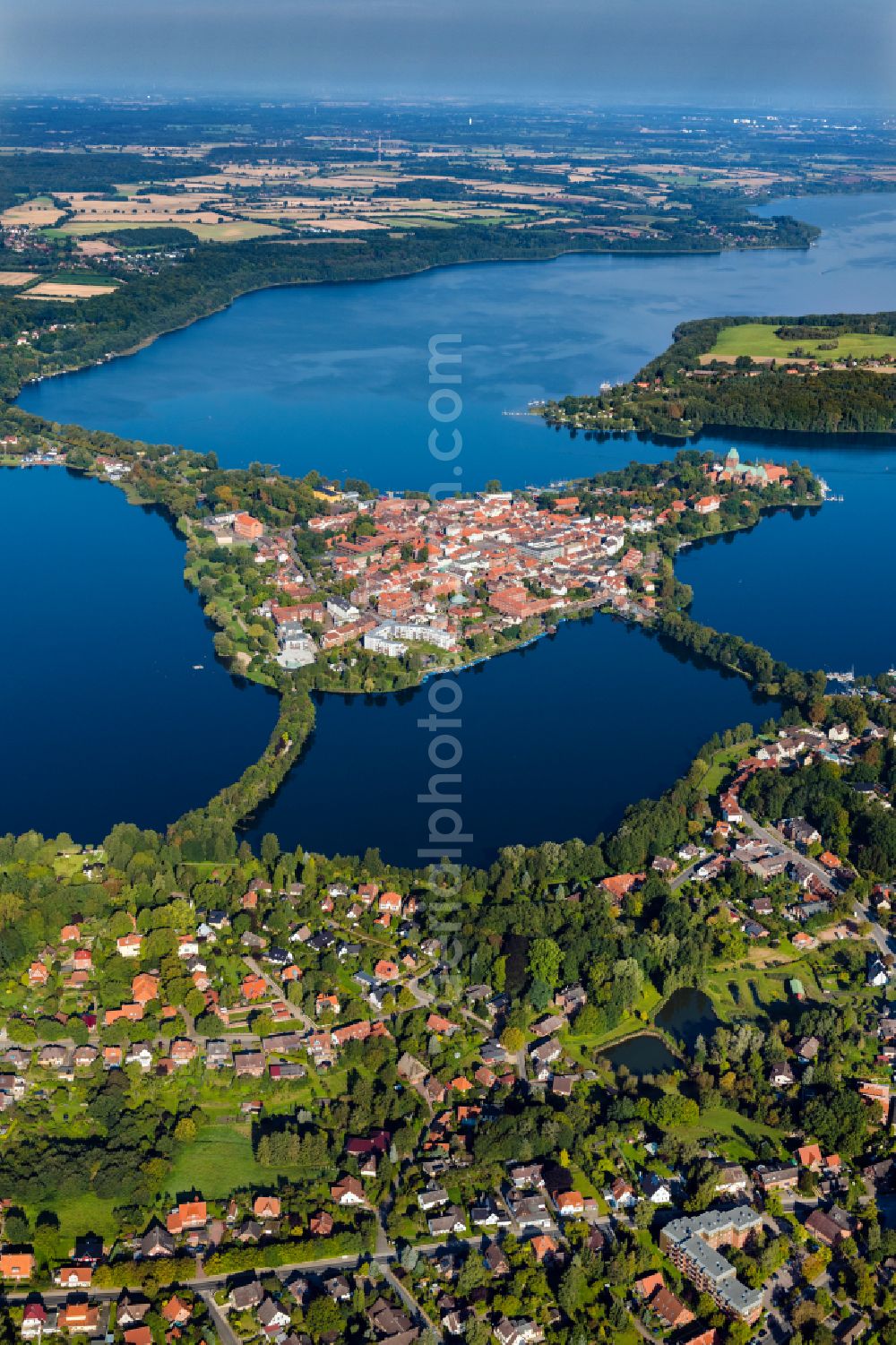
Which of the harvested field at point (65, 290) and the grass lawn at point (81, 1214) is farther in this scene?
→ the harvested field at point (65, 290)

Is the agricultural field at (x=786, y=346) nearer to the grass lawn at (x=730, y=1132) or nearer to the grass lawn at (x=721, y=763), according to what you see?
the grass lawn at (x=721, y=763)

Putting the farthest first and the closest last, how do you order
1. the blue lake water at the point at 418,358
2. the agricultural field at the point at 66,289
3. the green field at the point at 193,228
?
1. the green field at the point at 193,228
2. the agricultural field at the point at 66,289
3. the blue lake water at the point at 418,358

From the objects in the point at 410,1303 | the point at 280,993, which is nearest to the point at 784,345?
the point at 280,993

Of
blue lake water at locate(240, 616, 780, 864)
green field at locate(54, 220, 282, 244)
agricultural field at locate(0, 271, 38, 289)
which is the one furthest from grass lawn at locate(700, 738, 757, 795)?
green field at locate(54, 220, 282, 244)

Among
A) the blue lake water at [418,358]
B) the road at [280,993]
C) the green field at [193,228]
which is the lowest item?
the road at [280,993]

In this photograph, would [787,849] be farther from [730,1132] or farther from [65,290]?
[65,290]

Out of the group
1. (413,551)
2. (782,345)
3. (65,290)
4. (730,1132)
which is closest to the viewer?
(730,1132)

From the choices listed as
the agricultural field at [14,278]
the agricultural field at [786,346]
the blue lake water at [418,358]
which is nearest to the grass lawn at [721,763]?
the blue lake water at [418,358]

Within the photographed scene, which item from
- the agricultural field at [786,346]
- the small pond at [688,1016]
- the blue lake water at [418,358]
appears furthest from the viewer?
the agricultural field at [786,346]
